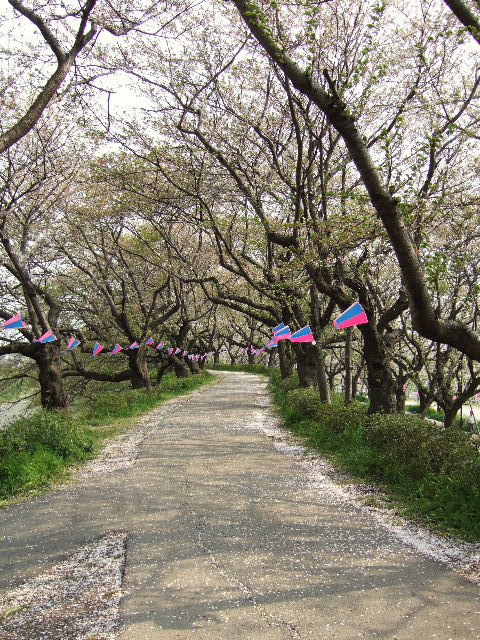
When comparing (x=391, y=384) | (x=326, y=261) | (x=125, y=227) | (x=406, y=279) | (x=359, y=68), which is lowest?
(x=391, y=384)

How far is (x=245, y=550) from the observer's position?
5.60 metres

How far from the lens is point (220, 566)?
5168mm

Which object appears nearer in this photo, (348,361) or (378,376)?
(378,376)

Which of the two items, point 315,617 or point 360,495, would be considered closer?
point 315,617

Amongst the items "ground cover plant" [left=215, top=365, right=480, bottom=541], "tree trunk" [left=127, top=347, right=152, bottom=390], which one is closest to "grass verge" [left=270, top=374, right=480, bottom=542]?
"ground cover plant" [left=215, top=365, right=480, bottom=541]

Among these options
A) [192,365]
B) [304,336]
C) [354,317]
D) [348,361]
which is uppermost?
[354,317]

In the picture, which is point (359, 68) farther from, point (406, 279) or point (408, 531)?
point (408, 531)

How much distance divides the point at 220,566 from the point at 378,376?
24.0 feet

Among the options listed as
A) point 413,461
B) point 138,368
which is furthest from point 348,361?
point 138,368

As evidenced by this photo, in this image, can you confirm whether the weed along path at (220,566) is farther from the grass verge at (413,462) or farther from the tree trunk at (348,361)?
→ the tree trunk at (348,361)

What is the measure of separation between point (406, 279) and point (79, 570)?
4638 mm

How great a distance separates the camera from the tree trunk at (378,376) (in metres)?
11.5

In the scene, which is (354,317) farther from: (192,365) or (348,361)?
(192,365)

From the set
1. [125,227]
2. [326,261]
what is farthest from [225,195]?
[326,261]
